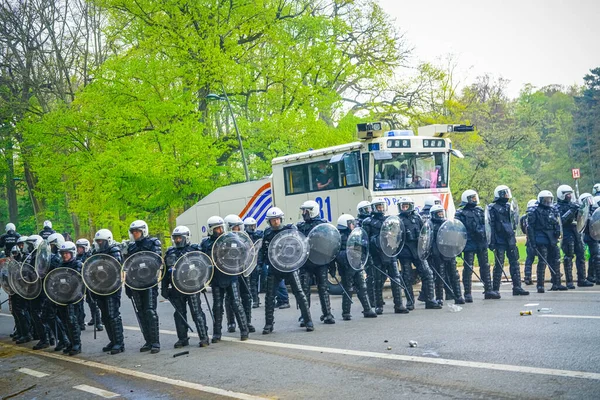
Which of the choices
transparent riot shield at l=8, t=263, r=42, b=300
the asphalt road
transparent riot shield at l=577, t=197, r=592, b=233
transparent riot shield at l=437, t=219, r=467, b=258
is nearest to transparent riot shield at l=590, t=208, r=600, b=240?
transparent riot shield at l=577, t=197, r=592, b=233

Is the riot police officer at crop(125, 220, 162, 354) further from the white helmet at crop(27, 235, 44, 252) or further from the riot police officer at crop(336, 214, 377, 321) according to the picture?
the white helmet at crop(27, 235, 44, 252)

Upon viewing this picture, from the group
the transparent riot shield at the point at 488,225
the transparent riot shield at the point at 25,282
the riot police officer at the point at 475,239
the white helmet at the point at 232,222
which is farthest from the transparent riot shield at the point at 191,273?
the transparent riot shield at the point at 488,225

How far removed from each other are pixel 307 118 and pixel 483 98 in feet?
75.4

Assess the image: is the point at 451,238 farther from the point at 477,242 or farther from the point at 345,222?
the point at 345,222

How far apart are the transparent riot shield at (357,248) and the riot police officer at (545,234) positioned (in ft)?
11.2

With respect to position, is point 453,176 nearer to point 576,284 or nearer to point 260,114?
point 260,114

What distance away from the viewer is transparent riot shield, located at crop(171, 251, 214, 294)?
33.7 feet

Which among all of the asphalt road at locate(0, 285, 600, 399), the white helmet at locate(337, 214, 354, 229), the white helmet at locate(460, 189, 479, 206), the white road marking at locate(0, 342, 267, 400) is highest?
the white helmet at locate(460, 189, 479, 206)

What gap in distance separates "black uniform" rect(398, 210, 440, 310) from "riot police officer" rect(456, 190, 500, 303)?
0.93 metres

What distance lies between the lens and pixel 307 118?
2575 centimetres

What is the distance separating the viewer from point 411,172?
56.5ft

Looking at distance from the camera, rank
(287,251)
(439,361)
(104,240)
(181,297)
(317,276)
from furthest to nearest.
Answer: (317,276), (287,251), (104,240), (181,297), (439,361)

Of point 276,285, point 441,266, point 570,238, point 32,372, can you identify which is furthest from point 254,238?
point 570,238

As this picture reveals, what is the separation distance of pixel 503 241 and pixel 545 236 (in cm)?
81
